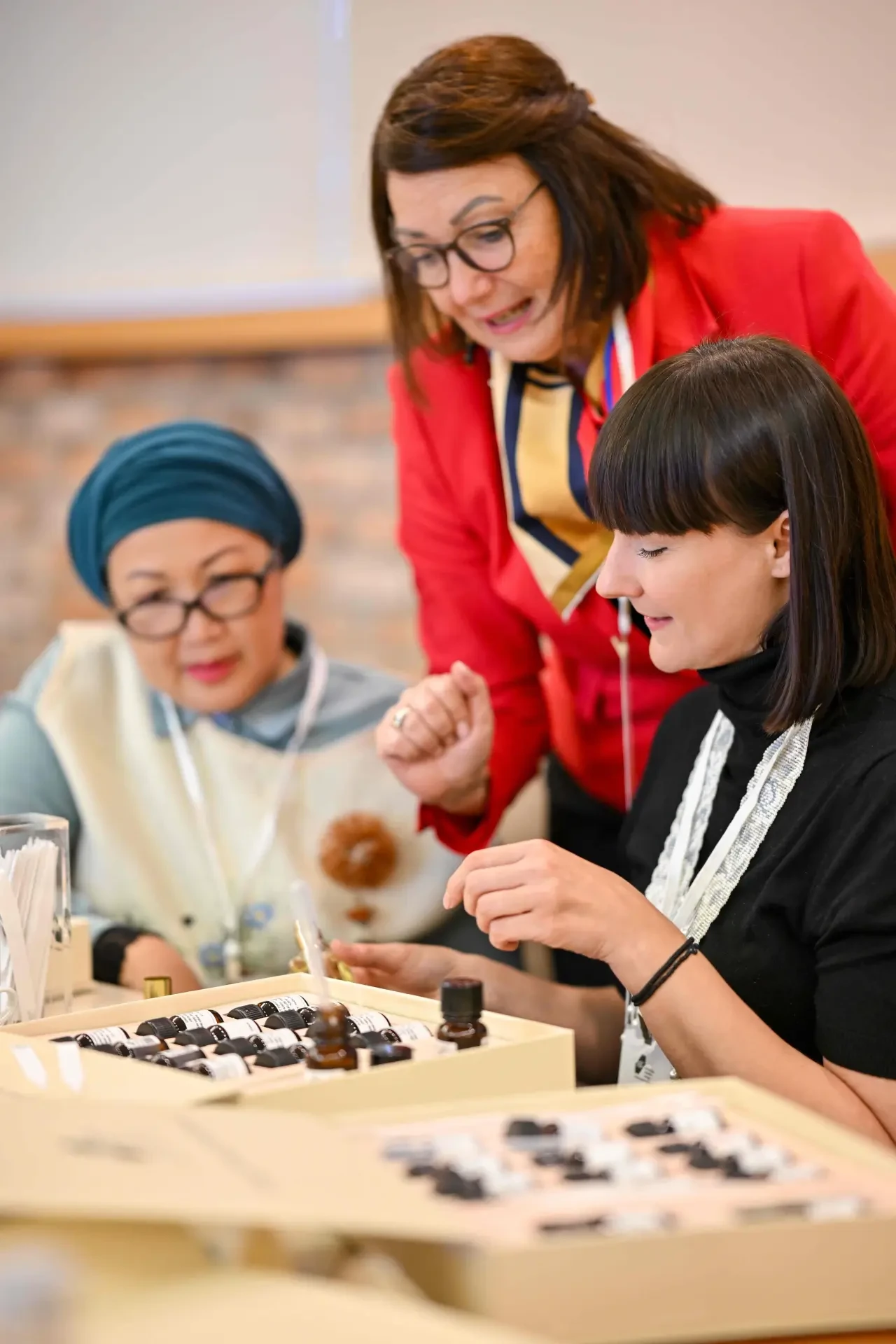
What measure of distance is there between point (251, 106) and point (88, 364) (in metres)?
1.02

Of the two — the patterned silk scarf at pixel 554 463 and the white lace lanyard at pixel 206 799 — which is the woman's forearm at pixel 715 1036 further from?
the white lace lanyard at pixel 206 799

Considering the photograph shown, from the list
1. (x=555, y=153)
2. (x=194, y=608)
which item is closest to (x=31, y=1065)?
(x=555, y=153)

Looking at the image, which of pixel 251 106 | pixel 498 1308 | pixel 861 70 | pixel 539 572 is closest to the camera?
pixel 498 1308

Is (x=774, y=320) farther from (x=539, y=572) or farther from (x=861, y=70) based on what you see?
(x=861, y=70)

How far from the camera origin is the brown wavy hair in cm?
140

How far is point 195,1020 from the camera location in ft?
3.39

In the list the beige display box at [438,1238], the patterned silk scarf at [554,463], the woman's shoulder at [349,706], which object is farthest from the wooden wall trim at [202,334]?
the beige display box at [438,1238]

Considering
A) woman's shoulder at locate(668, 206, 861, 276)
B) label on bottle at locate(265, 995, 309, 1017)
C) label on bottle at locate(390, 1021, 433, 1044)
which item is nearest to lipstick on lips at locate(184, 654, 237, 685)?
woman's shoulder at locate(668, 206, 861, 276)

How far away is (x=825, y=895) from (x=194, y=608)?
3.63 feet

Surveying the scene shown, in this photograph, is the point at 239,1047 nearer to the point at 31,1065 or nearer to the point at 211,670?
the point at 31,1065

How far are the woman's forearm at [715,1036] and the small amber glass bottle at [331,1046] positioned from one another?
0.25 m

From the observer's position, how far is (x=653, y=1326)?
651 millimetres

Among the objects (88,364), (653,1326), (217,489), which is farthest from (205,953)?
(88,364)

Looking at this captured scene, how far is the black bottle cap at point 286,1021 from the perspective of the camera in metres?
1.00
